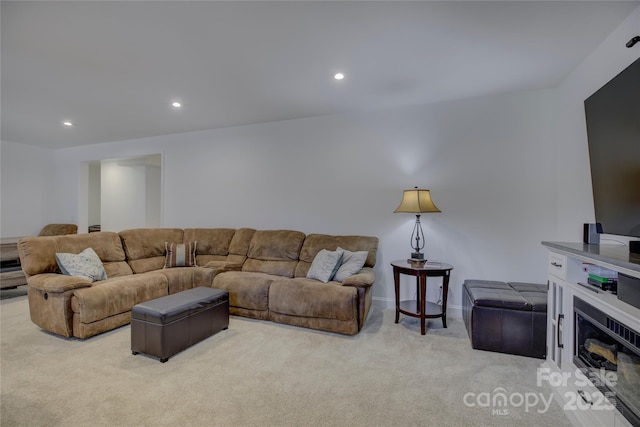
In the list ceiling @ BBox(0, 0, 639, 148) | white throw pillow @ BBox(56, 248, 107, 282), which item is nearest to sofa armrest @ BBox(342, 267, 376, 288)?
ceiling @ BBox(0, 0, 639, 148)

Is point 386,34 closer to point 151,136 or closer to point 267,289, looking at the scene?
point 267,289

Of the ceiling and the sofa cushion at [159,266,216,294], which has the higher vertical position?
the ceiling

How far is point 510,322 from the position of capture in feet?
8.12

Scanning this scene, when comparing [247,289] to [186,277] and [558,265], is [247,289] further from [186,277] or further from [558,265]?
[558,265]

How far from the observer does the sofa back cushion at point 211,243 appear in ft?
14.0

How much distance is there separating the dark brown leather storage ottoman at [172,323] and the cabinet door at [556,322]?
109 inches

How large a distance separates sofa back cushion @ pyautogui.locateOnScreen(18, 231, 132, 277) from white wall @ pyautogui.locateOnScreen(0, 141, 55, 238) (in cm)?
359

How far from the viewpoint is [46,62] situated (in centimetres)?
269

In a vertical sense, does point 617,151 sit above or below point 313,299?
above

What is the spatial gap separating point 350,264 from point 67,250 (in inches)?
125

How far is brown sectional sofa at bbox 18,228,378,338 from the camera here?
2799 mm

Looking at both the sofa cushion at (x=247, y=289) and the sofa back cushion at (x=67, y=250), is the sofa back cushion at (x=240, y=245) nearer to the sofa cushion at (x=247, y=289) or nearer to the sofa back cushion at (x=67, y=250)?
the sofa cushion at (x=247, y=289)

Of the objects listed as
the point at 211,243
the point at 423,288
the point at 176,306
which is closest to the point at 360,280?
the point at 423,288

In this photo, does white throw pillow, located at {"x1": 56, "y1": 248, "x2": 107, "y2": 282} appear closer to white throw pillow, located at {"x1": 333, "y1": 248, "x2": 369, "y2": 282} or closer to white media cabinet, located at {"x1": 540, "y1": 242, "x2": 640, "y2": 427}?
white throw pillow, located at {"x1": 333, "y1": 248, "x2": 369, "y2": 282}
